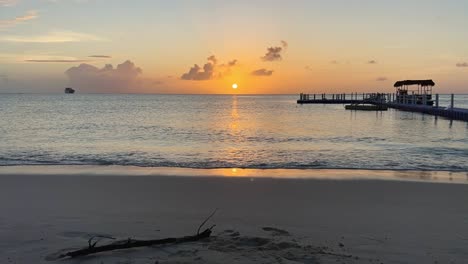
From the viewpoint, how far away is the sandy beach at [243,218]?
5051 millimetres

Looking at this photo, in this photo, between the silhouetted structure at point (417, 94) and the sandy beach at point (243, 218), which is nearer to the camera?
the sandy beach at point (243, 218)

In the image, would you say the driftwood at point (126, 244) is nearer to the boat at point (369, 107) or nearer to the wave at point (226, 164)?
the wave at point (226, 164)

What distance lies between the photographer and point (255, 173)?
38.2 ft

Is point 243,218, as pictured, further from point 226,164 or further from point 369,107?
point 369,107

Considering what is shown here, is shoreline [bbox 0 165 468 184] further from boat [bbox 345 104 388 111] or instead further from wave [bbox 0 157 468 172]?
boat [bbox 345 104 388 111]

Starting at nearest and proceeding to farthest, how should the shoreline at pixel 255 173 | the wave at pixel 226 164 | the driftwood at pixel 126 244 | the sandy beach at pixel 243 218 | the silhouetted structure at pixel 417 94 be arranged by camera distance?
the driftwood at pixel 126 244, the sandy beach at pixel 243 218, the shoreline at pixel 255 173, the wave at pixel 226 164, the silhouetted structure at pixel 417 94

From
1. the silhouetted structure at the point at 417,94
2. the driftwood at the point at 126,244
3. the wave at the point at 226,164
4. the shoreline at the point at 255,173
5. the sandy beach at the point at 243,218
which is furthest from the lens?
the silhouetted structure at the point at 417,94

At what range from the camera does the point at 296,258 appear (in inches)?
191

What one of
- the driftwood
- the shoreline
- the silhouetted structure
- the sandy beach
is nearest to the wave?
the shoreline

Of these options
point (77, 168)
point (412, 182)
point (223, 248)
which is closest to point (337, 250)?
point (223, 248)

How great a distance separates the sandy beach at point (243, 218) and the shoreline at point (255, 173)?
69 centimetres

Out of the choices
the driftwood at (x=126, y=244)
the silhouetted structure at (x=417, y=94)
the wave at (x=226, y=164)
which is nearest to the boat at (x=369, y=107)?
the silhouetted structure at (x=417, y=94)

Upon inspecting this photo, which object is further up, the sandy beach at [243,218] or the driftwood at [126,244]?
the driftwood at [126,244]

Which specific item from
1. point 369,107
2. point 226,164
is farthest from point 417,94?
point 226,164
